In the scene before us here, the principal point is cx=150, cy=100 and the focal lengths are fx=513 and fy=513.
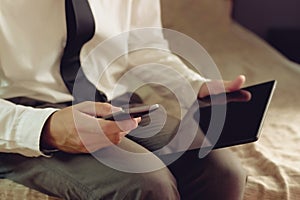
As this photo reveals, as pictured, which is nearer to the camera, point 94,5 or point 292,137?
point 94,5

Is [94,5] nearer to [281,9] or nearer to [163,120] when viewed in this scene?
[163,120]

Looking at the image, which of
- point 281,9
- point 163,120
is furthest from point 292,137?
point 281,9

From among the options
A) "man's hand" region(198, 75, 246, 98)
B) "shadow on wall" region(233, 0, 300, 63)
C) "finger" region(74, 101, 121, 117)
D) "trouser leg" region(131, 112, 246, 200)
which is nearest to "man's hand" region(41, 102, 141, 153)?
"finger" region(74, 101, 121, 117)

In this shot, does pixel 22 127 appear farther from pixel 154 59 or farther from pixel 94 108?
pixel 154 59

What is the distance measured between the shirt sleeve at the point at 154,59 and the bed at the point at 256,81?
0.17 meters

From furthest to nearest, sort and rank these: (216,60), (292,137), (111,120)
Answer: (216,60) < (292,137) < (111,120)

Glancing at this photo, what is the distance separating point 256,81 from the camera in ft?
4.63

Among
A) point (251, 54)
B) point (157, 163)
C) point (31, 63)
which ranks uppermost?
point (31, 63)

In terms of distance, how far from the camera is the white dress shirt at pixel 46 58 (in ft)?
2.66

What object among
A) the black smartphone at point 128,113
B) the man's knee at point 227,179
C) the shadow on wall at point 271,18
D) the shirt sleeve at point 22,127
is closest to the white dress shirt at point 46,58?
the shirt sleeve at point 22,127

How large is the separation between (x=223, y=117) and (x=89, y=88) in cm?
26

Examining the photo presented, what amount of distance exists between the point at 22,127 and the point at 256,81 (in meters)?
0.79

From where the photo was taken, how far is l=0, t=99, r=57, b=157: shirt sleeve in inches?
31.2

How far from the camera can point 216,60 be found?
1.57 m
